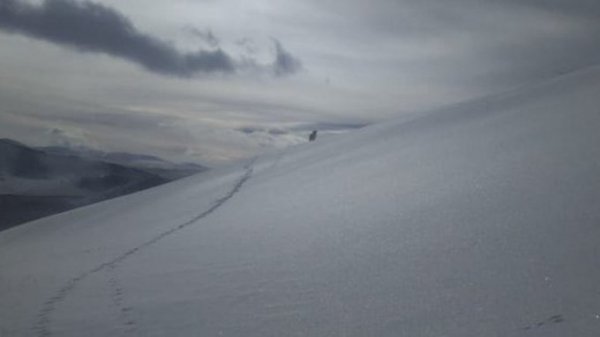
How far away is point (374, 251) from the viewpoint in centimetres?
349

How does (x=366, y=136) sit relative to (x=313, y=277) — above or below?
above

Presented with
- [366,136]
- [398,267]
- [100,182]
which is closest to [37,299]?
[398,267]

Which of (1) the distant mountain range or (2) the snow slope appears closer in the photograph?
(2) the snow slope

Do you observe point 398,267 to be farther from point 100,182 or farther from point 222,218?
point 100,182

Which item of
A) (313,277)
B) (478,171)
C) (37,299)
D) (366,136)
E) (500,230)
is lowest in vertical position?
(37,299)

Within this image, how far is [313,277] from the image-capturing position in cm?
325

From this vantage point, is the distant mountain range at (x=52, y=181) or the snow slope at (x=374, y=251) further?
the distant mountain range at (x=52, y=181)

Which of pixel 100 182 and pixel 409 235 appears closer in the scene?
pixel 409 235

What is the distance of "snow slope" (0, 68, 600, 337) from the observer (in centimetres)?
249

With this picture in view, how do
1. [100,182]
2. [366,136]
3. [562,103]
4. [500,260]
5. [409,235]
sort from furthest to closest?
[100,182], [366,136], [562,103], [409,235], [500,260]

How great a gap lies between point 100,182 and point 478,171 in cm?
13226

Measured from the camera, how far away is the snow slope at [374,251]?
249 cm

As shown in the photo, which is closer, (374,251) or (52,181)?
(374,251)

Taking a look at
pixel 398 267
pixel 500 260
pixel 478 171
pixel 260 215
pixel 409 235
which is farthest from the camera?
pixel 260 215
